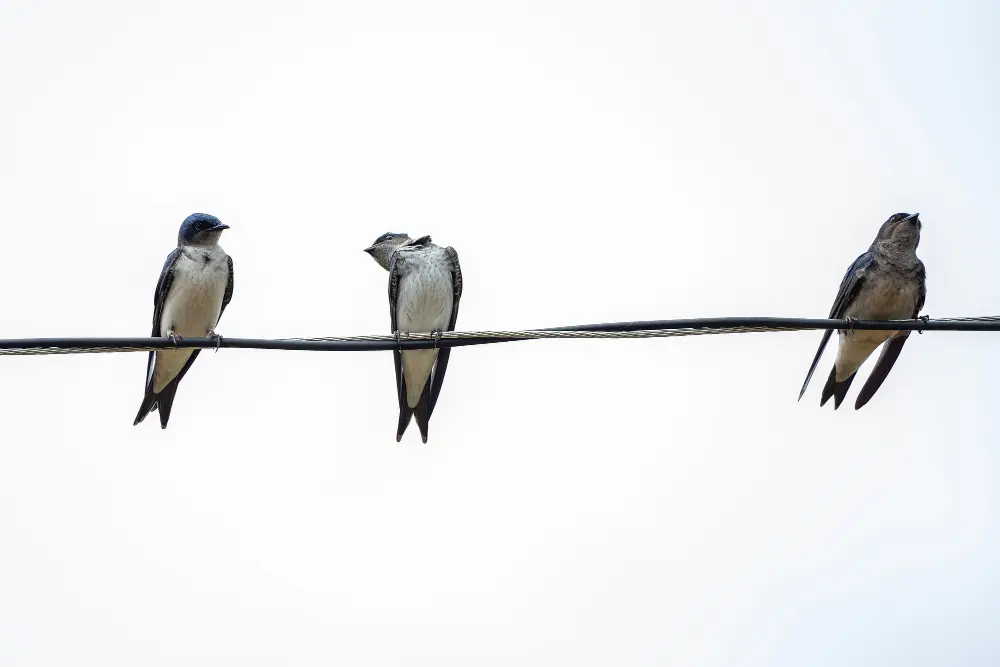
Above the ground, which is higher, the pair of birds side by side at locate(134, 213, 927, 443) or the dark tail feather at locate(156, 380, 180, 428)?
the pair of birds side by side at locate(134, 213, 927, 443)

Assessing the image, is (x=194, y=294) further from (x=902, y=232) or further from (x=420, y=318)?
(x=902, y=232)

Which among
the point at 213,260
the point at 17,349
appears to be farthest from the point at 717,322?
the point at 213,260

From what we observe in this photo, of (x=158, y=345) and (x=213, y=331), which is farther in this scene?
(x=213, y=331)

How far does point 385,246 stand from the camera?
30.2 feet

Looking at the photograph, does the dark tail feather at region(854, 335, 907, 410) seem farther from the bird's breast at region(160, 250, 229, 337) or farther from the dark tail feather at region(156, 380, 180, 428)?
the dark tail feather at region(156, 380, 180, 428)

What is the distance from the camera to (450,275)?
831 cm

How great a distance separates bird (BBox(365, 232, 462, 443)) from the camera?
8203 millimetres

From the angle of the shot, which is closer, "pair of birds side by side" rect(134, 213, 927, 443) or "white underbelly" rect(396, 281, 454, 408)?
"pair of birds side by side" rect(134, 213, 927, 443)

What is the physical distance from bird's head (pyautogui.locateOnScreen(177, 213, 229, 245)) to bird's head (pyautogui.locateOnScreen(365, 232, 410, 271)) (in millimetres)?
1420

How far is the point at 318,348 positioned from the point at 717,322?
67.7 inches

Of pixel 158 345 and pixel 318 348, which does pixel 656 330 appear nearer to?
pixel 318 348

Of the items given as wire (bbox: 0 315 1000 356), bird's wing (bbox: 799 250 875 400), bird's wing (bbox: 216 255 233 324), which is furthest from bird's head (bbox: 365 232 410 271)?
wire (bbox: 0 315 1000 356)

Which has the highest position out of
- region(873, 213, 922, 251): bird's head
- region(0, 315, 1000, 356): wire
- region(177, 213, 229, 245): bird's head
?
region(873, 213, 922, 251): bird's head

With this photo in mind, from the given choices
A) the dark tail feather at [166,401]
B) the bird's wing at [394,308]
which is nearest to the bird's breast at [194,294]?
the dark tail feather at [166,401]
